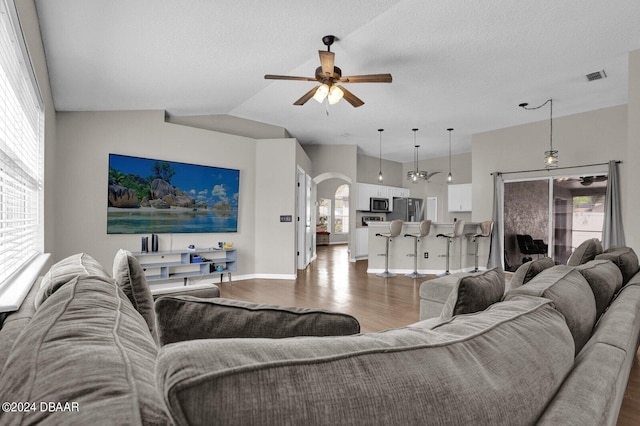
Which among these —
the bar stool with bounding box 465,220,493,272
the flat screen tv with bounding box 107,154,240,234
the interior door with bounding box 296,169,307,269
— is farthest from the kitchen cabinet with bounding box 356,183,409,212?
the flat screen tv with bounding box 107,154,240,234

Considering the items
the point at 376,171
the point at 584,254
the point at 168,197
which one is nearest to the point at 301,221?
the point at 168,197

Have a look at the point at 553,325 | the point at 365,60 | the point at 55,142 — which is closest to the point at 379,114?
the point at 365,60

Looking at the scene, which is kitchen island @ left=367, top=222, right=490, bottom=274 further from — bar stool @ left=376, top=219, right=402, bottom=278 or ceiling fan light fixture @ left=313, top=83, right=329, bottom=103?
ceiling fan light fixture @ left=313, top=83, right=329, bottom=103

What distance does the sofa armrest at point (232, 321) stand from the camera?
88 centimetres

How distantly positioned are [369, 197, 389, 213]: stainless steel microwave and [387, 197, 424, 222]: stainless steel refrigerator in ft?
1.07

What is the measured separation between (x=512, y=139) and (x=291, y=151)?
4.34m

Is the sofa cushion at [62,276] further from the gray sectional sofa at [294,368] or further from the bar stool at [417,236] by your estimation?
the bar stool at [417,236]

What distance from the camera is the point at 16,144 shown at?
2.12 meters

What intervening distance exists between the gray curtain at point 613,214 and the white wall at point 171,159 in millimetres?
5102

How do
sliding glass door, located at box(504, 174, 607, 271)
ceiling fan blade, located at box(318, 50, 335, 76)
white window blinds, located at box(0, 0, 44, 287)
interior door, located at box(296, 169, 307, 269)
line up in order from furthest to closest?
1. interior door, located at box(296, 169, 307, 269)
2. sliding glass door, located at box(504, 174, 607, 271)
3. ceiling fan blade, located at box(318, 50, 335, 76)
4. white window blinds, located at box(0, 0, 44, 287)

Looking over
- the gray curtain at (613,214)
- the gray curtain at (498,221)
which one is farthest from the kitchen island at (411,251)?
the gray curtain at (613,214)

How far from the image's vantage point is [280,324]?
0.90m

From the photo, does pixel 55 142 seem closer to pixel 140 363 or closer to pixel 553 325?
pixel 140 363

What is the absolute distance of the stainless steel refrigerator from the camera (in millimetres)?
10219
